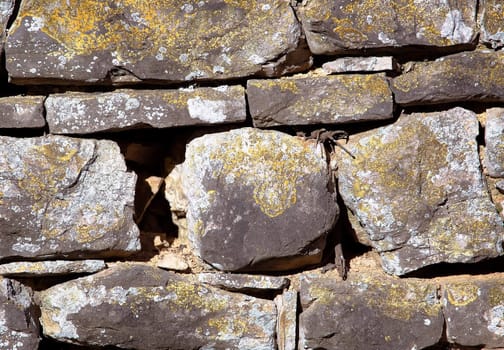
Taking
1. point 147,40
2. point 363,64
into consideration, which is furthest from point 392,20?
point 147,40

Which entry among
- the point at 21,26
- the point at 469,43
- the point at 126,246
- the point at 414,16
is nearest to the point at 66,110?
the point at 21,26

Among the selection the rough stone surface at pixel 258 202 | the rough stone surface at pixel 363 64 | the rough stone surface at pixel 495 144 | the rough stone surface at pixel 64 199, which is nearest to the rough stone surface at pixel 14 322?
the rough stone surface at pixel 64 199

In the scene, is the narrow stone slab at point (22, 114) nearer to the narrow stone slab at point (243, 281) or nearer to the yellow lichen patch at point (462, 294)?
the narrow stone slab at point (243, 281)

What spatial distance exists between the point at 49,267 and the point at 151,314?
1.20 feet

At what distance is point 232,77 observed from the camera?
263 cm

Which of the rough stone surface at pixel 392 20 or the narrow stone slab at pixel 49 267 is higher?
the rough stone surface at pixel 392 20

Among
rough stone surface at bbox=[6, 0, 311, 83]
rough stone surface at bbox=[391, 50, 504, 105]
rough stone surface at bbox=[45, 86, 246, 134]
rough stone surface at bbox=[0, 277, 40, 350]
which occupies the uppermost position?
rough stone surface at bbox=[6, 0, 311, 83]

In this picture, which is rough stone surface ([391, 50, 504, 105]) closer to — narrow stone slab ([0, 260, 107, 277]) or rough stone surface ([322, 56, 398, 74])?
rough stone surface ([322, 56, 398, 74])

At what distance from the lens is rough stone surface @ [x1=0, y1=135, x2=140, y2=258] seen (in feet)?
8.46

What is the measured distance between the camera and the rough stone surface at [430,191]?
103 inches

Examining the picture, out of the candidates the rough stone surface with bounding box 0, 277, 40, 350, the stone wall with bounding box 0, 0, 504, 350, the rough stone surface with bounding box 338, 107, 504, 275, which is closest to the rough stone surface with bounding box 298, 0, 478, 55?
the stone wall with bounding box 0, 0, 504, 350

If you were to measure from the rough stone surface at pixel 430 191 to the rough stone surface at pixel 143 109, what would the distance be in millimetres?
481

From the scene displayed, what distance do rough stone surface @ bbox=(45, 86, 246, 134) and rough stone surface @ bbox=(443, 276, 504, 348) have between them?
37.1 inches

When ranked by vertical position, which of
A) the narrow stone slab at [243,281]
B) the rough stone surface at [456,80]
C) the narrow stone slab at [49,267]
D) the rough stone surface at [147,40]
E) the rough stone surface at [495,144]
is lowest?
the narrow stone slab at [243,281]
